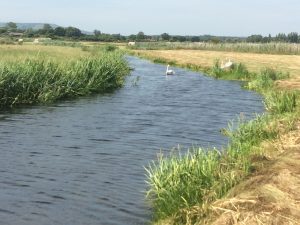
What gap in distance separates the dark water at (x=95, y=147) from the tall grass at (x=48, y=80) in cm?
124

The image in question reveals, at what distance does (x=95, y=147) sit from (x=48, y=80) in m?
11.7

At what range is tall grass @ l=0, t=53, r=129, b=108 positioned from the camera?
24000 millimetres

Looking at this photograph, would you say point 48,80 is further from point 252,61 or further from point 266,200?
point 252,61

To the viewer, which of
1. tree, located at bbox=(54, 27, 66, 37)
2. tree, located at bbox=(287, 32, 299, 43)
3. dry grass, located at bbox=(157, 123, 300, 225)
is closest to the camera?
dry grass, located at bbox=(157, 123, 300, 225)

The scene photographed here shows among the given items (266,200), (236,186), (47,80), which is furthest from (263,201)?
(47,80)

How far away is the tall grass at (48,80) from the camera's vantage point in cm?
2400

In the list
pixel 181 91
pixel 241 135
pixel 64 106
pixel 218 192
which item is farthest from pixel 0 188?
pixel 181 91

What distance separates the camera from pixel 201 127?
64.5 feet

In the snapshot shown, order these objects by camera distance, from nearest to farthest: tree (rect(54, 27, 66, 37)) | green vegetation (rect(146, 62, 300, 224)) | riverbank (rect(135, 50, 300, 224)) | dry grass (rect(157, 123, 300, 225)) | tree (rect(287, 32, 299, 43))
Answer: dry grass (rect(157, 123, 300, 225)), riverbank (rect(135, 50, 300, 224)), green vegetation (rect(146, 62, 300, 224)), tree (rect(287, 32, 299, 43)), tree (rect(54, 27, 66, 37))

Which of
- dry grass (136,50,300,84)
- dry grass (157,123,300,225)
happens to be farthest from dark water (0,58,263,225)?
dry grass (136,50,300,84)

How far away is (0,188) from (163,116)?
12.2 metres

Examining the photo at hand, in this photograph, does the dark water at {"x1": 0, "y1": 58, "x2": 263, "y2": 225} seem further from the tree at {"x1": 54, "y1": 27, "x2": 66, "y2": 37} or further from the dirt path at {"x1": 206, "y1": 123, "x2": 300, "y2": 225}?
the tree at {"x1": 54, "y1": 27, "x2": 66, "y2": 37}

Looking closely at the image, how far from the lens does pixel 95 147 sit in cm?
1552

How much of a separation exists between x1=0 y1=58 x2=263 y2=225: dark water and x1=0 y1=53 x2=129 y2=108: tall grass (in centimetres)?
124
